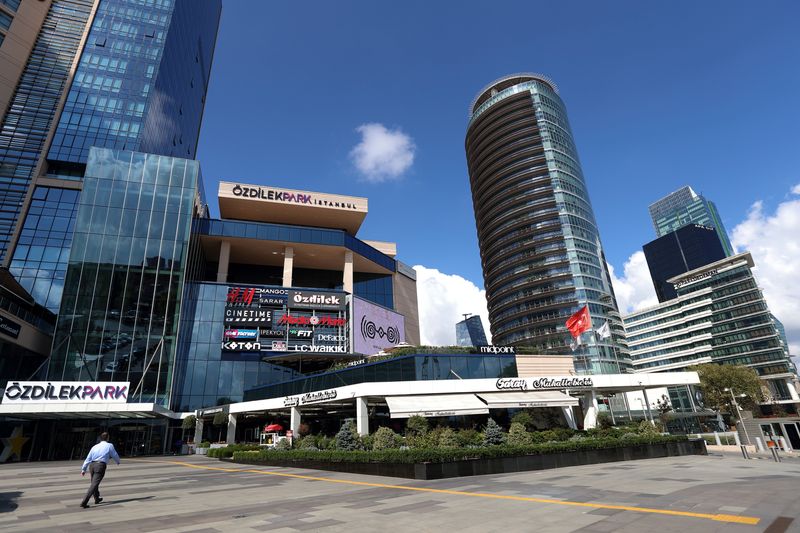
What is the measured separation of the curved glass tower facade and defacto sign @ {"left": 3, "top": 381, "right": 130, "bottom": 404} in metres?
82.3

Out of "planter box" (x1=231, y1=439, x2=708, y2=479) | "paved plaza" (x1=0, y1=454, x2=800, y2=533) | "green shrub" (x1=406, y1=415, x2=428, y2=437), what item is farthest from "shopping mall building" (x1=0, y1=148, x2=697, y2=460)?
"paved plaza" (x1=0, y1=454, x2=800, y2=533)

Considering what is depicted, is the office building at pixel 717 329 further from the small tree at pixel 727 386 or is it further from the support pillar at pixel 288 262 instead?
the support pillar at pixel 288 262

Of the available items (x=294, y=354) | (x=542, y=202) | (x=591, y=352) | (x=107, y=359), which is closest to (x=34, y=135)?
(x=107, y=359)

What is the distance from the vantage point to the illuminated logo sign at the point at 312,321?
58.8m

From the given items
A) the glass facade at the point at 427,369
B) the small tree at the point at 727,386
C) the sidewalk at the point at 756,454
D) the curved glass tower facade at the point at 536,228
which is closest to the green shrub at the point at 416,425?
the glass facade at the point at 427,369

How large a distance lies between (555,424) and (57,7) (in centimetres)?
10452

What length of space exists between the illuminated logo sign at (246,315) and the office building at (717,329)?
110 metres

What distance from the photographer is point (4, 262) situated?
175ft

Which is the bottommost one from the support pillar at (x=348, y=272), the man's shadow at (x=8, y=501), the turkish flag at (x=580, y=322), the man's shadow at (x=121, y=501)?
the man's shadow at (x=121, y=501)

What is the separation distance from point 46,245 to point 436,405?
2359 inches

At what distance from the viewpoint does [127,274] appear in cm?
4816

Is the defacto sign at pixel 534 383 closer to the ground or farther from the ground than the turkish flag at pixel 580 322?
closer to the ground

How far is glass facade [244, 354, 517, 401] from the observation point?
103ft

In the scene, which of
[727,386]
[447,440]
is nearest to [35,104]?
[447,440]
